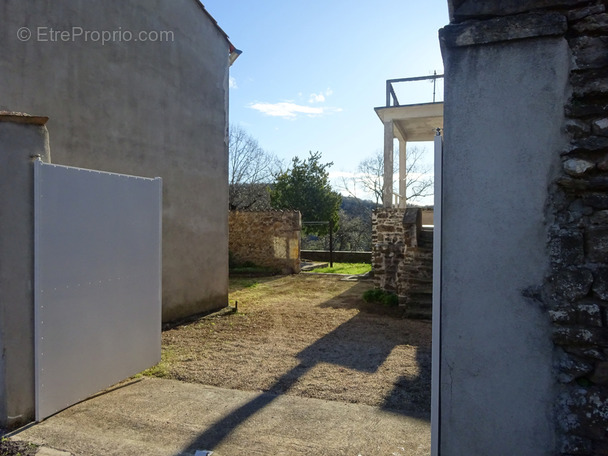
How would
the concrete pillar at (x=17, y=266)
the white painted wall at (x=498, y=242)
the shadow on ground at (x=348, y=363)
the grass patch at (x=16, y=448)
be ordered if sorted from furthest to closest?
the shadow on ground at (x=348, y=363), the concrete pillar at (x=17, y=266), the grass patch at (x=16, y=448), the white painted wall at (x=498, y=242)

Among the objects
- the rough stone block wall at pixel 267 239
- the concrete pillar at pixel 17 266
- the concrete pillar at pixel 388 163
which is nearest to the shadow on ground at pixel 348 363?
the concrete pillar at pixel 17 266

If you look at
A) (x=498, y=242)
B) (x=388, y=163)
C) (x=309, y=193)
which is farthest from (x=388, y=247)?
(x=309, y=193)

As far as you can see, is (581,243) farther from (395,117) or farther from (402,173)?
(402,173)

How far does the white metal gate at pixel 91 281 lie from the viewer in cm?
364

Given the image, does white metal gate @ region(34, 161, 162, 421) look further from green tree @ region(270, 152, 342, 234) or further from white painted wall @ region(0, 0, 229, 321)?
green tree @ region(270, 152, 342, 234)

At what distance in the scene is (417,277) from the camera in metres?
8.14

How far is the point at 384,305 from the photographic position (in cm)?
877

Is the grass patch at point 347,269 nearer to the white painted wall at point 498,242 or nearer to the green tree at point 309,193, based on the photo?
the green tree at point 309,193

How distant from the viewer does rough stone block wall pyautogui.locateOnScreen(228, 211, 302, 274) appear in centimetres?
1432

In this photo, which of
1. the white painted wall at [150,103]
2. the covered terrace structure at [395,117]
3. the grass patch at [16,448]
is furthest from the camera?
the covered terrace structure at [395,117]

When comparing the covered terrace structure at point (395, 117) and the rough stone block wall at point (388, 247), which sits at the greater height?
the covered terrace structure at point (395, 117)

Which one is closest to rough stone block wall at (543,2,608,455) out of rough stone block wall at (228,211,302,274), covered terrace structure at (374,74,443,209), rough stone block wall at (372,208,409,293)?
rough stone block wall at (372,208,409,293)

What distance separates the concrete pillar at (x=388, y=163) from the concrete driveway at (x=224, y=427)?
697 centimetres

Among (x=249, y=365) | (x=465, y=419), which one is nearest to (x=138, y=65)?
(x=249, y=365)
